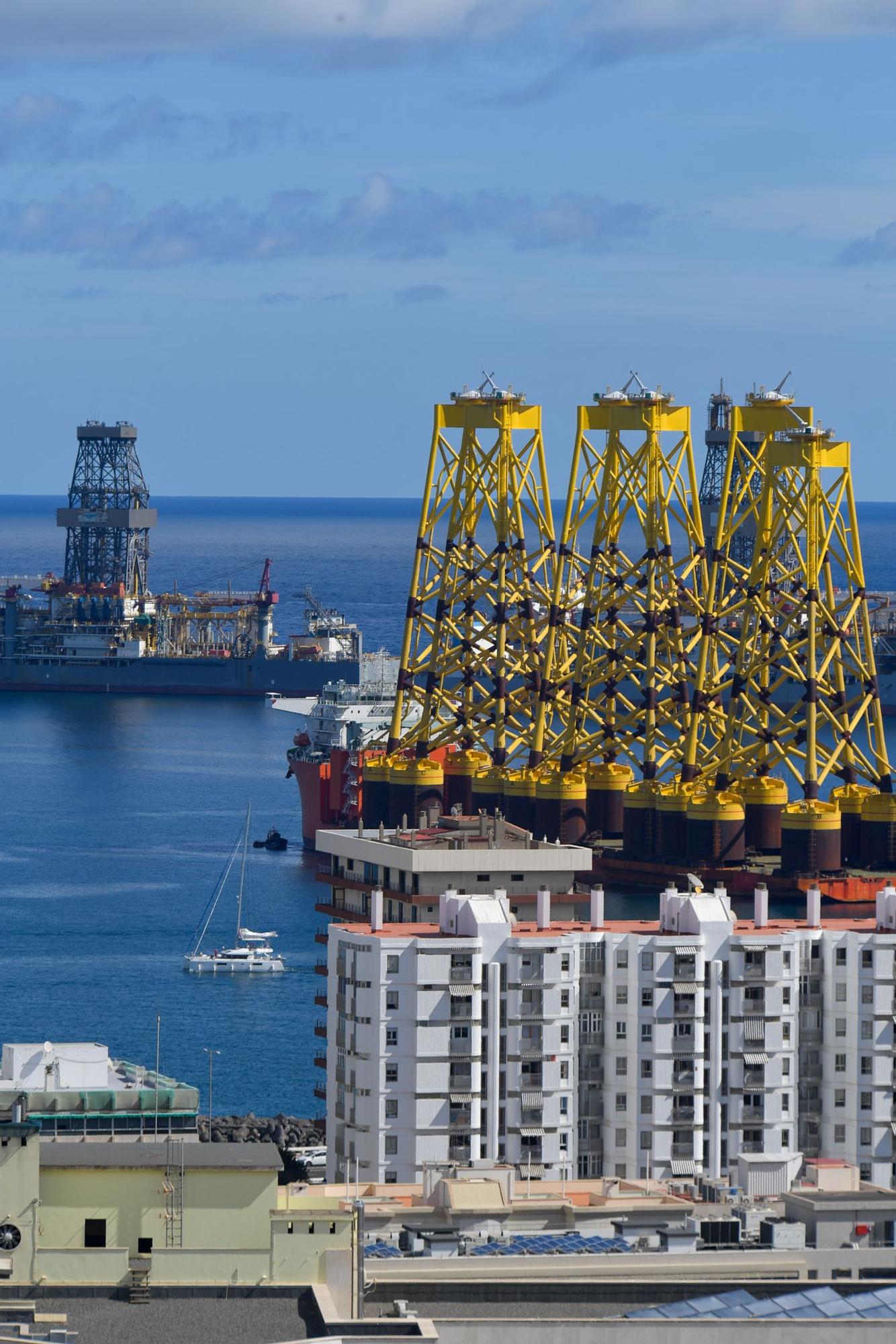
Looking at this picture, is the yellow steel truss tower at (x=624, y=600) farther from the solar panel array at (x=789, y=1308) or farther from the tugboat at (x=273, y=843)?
the solar panel array at (x=789, y=1308)

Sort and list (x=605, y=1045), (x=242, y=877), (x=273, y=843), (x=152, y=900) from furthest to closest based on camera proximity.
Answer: (x=273, y=843), (x=242, y=877), (x=152, y=900), (x=605, y=1045)

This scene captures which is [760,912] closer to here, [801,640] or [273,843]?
[801,640]

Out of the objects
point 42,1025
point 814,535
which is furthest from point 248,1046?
point 814,535

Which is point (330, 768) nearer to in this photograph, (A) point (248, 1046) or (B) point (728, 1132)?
(A) point (248, 1046)

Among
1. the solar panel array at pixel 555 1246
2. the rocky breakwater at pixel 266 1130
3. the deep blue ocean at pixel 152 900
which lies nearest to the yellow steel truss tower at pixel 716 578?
the deep blue ocean at pixel 152 900

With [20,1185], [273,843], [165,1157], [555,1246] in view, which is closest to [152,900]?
[273,843]

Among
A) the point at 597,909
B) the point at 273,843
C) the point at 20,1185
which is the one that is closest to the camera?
the point at 20,1185

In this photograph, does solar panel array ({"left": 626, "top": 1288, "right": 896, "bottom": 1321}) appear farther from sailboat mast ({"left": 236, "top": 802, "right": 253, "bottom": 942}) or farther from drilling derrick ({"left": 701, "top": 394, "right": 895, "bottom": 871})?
drilling derrick ({"left": 701, "top": 394, "right": 895, "bottom": 871})
